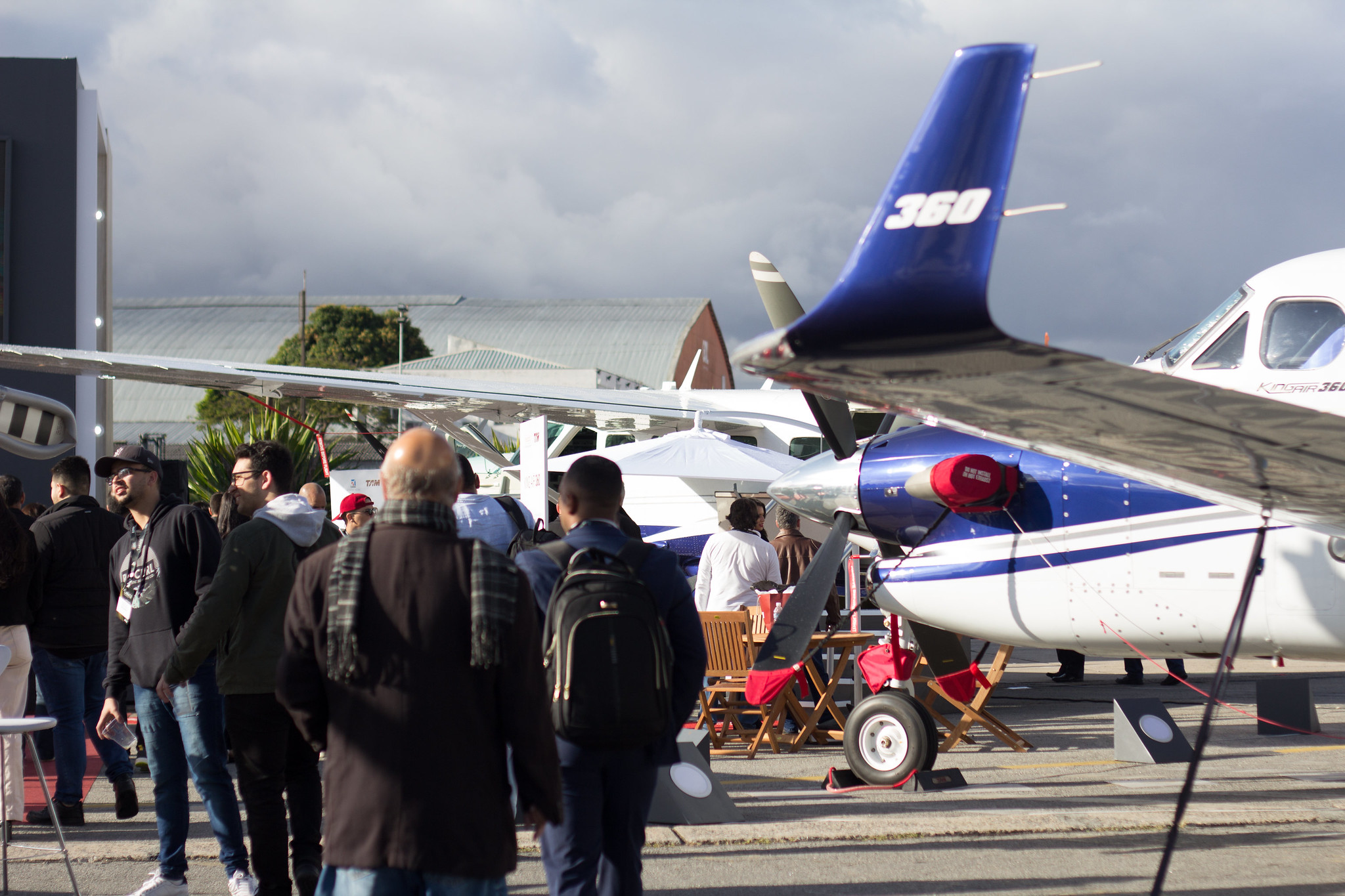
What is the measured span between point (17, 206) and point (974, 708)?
18103 mm

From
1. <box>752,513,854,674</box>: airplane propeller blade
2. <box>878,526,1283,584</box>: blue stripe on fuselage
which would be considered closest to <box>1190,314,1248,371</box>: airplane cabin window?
<box>878,526,1283,584</box>: blue stripe on fuselage

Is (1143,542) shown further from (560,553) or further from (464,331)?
(464,331)

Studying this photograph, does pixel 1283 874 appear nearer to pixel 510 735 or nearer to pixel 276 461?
pixel 510 735

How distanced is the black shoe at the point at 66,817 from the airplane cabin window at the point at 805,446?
13.1 metres

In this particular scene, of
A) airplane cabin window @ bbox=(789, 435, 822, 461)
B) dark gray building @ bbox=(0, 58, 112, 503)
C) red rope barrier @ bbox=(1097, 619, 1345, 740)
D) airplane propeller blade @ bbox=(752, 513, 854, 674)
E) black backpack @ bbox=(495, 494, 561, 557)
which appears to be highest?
dark gray building @ bbox=(0, 58, 112, 503)

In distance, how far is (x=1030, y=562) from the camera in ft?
21.1

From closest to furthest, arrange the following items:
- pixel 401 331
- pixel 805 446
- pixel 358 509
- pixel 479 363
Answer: pixel 358 509 → pixel 805 446 → pixel 479 363 → pixel 401 331

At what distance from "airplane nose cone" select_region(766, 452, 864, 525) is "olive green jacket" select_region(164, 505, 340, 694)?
11.9 feet

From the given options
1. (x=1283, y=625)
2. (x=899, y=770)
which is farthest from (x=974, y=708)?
(x=1283, y=625)

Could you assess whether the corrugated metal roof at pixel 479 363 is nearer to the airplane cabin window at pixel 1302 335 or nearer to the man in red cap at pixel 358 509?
the man in red cap at pixel 358 509

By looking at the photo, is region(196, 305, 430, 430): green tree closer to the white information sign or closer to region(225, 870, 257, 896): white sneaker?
the white information sign

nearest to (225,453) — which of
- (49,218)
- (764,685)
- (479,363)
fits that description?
(49,218)

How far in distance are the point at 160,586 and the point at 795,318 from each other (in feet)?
15.7

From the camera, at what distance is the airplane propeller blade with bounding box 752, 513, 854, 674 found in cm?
632
